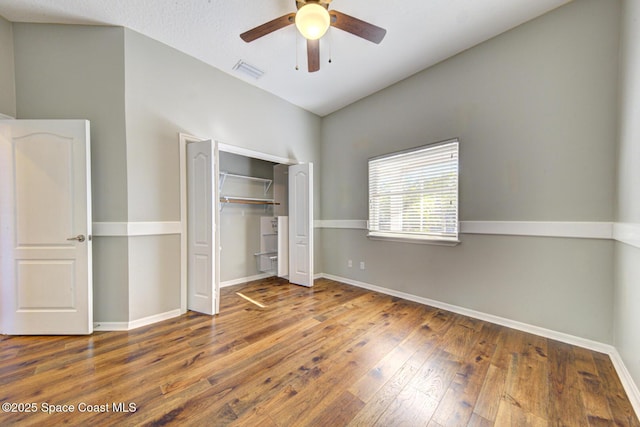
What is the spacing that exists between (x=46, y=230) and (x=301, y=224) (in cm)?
278

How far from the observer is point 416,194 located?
311 centimetres

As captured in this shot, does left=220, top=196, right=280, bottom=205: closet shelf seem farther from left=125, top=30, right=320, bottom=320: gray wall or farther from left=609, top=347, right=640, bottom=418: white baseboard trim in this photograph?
left=609, top=347, right=640, bottom=418: white baseboard trim

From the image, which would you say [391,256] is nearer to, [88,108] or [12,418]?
[12,418]

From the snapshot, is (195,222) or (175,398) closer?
(175,398)

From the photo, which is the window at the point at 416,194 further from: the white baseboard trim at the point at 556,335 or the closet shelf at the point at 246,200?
the closet shelf at the point at 246,200

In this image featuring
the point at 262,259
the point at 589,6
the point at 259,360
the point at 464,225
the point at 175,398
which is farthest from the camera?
the point at 262,259

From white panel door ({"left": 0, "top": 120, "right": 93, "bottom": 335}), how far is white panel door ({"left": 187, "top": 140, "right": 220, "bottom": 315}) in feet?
2.81

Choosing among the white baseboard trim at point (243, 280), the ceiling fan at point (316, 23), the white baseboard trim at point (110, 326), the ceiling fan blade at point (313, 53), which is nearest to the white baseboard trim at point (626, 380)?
the ceiling fan at point (316, 23)

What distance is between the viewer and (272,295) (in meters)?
3.38

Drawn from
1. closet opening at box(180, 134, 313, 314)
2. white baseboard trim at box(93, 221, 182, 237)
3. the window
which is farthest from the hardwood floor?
the window

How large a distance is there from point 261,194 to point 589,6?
4.27 meters

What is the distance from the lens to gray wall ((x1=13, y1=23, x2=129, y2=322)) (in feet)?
7.52

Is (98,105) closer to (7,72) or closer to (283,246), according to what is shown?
(7,72)

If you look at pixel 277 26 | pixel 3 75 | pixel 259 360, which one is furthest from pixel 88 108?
pixel 259 360
